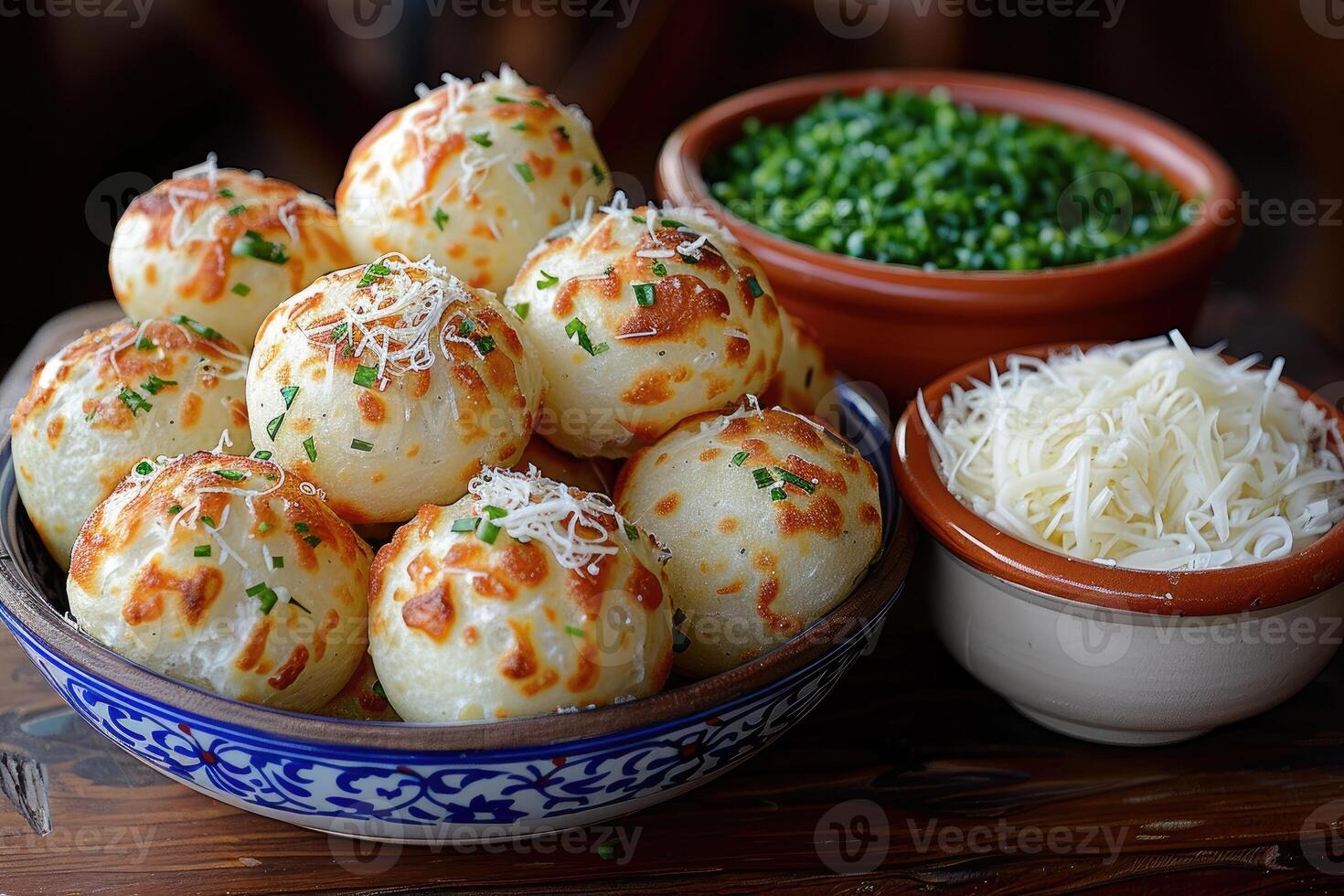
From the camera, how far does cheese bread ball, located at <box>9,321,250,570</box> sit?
125 centimetres

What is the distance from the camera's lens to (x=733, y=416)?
130 cm

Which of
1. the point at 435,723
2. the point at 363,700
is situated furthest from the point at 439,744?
the point at 363,700

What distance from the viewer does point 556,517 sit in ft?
3.55

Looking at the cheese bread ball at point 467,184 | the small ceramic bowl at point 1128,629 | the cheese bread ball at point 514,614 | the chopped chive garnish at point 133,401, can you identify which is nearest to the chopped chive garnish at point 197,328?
the chopped chive garnish at point 133,401

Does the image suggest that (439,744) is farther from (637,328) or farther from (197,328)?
(197,328)

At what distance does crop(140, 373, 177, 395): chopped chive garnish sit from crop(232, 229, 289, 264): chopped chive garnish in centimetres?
21

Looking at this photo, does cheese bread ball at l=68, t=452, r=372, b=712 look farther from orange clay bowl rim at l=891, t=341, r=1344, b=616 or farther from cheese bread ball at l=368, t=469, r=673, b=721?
orange clay bowl rim at l=891, t=341, r=1344, b=616

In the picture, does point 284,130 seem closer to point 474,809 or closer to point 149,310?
point 149,310

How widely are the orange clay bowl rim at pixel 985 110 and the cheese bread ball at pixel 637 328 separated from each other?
1.81ft

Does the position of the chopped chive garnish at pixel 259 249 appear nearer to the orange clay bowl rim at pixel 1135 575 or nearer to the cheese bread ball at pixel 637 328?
the cheese bread ball at pixel 637 328

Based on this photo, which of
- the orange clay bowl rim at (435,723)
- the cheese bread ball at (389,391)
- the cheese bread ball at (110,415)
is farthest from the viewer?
the cheese bread ball at (110,415)

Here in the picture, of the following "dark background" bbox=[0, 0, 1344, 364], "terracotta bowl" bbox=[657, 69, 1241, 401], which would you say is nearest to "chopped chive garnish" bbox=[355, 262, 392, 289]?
"terracotta bowl" bbox=[657, 69, 1241, 401]

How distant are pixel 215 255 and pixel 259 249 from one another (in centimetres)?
5

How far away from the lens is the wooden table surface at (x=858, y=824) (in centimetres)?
120
